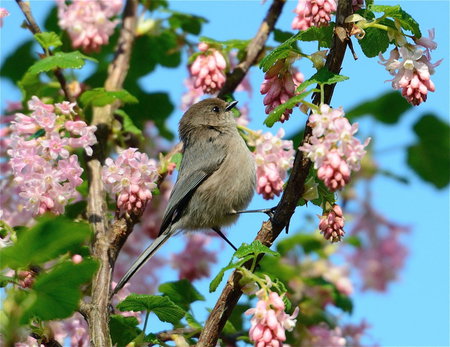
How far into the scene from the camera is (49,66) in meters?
4.70

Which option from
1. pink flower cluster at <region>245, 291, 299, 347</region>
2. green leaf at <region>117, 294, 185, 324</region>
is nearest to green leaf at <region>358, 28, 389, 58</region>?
pink flower cluster at <region>245, 291, 299, 347</region>

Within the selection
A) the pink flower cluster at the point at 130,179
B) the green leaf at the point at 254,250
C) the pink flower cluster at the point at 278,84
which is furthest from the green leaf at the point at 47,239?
the pink flower cluster at the point at 130,179

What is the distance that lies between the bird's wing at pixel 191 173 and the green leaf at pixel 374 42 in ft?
6.58

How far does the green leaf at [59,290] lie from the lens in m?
3.00

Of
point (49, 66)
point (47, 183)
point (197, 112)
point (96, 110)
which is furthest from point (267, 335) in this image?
point (197, 112)

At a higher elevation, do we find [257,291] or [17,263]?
[257,291]

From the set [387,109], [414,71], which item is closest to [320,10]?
[414,71]

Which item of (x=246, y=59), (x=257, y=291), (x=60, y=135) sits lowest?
(x=257, y=291)

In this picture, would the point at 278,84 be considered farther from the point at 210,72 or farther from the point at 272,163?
the point at 210,72

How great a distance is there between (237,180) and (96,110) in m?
1.12

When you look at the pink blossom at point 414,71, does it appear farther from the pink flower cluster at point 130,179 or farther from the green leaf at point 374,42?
the pink flower cluster at point 130,179

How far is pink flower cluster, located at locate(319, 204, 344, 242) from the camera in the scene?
368 centimetres

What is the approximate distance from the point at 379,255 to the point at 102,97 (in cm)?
371

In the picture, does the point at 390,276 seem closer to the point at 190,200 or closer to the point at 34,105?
the point at 190,200
